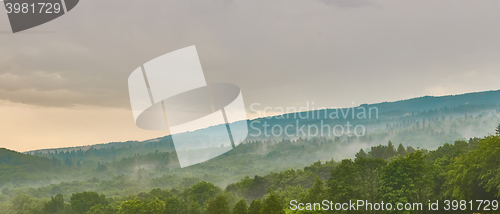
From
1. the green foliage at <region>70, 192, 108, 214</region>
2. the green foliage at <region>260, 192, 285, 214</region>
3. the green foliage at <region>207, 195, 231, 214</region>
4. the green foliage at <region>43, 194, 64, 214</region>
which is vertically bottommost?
the green foliage at <region>43, 194, 64, 214</region>

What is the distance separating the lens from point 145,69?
3114 cm

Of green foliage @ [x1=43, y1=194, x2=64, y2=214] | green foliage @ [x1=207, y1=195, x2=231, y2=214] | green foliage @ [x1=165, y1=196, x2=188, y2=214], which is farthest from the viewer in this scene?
green foliage @ [x1=43, y1=194, x2=64, y2=214]

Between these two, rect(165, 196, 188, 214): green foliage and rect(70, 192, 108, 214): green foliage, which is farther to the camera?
rect(70, 192, 108, 214): green foliage

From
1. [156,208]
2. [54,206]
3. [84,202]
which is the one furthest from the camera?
[54,206]

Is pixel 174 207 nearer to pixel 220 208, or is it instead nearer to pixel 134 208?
pixel 134 208

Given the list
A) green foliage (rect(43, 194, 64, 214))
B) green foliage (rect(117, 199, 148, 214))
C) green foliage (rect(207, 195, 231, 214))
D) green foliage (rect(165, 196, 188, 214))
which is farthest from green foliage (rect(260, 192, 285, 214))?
green foliage (rect(43, 194, 64, 214))

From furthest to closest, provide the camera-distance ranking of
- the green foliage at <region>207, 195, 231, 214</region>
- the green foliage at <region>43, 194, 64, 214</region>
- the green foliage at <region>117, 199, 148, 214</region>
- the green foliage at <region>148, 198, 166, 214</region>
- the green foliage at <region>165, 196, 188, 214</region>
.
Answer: the green foliage at <region>43, 194, 64, 214</region>
the green foliage at <region>165, 196, 188, 214</region>
the green foliage at <region>117, 199, 148, 214</region>
the green foliage at <region>148, 198, 166, 214</region>
the green foliage at <region>207, 195, 231, 214</region>

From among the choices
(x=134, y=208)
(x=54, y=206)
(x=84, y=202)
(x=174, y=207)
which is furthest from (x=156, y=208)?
(x=54, y=206)

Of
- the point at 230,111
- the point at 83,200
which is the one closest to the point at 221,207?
the point at 230,111

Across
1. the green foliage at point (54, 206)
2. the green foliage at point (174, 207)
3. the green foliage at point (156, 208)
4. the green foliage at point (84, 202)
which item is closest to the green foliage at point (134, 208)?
the green foliage at point (156, 208)

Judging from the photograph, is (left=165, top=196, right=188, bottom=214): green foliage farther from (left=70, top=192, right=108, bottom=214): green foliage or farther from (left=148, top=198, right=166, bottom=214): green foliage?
(left=70, top=192, right=108, bottom=214): green foliage

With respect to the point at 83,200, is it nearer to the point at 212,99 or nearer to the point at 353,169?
the point at 353,169

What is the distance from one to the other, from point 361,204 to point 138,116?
4455 cm

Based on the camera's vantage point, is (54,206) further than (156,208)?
Yes
